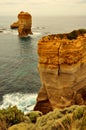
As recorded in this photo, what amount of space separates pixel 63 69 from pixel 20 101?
1558cm

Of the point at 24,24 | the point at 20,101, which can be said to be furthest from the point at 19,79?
the point at 24,24

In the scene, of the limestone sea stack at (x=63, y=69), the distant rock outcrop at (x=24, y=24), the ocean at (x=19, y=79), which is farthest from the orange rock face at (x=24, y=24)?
the limestone sea stack at (x=63, y=69)

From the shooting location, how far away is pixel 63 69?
40.7 meters

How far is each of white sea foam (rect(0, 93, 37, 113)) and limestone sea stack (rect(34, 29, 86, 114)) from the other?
8230mm

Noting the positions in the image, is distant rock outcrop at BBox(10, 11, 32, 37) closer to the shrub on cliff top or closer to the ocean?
the ocean

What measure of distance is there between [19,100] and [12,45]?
65125 millimetres

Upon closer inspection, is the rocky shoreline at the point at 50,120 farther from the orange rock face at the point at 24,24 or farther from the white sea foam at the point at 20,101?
the orange rock face at the point at 24,24

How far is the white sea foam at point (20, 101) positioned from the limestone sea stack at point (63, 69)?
823cm

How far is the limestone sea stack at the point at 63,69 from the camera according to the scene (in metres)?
40.2

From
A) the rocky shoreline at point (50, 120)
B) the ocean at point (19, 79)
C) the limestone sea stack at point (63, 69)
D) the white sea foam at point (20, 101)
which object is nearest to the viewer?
the rocky shoreline at point (50, 120)

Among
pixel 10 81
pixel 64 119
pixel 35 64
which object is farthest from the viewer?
pixel 35 64

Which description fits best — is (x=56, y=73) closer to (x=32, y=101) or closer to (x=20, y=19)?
(x=32, y=101)

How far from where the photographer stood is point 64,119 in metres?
22.5

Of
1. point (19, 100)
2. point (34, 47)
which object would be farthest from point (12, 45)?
point (19, 100)
